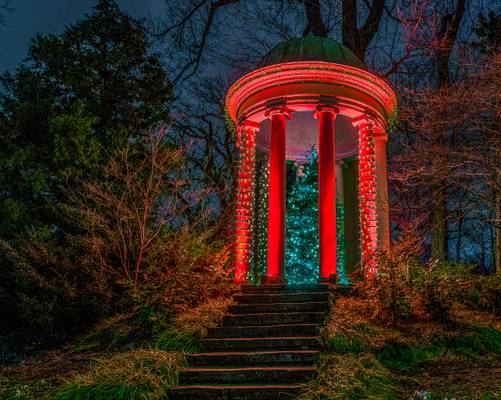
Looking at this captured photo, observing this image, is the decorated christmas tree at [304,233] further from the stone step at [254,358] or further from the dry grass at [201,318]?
the stone step at [254,358]

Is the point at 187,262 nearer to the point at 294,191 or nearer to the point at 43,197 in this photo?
the point at 43,197

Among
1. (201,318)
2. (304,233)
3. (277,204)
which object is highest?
(277,204)

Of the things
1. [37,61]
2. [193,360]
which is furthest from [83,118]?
[193,360]

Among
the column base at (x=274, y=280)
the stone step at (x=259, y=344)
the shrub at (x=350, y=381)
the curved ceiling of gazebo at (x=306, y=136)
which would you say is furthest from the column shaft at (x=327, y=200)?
the shrub at (x=350, y=381)

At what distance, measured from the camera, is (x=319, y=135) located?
1255cm

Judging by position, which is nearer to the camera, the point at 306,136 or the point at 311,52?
the point at 311,52

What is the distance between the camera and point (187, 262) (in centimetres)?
1078

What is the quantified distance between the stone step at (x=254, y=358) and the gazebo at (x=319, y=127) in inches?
174

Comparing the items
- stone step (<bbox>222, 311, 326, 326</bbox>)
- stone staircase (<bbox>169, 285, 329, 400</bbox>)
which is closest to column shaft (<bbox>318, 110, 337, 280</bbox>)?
stone staircase (<bbox>169, 285, 329, 400</bbox>)

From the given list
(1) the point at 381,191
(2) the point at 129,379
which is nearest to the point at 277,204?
(1) the point at 381,191

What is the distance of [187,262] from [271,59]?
6392mm

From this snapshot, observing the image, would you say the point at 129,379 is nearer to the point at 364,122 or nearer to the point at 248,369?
the point at 248,369

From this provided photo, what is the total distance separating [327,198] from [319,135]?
1.80m

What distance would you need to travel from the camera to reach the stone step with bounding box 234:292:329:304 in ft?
31.7
